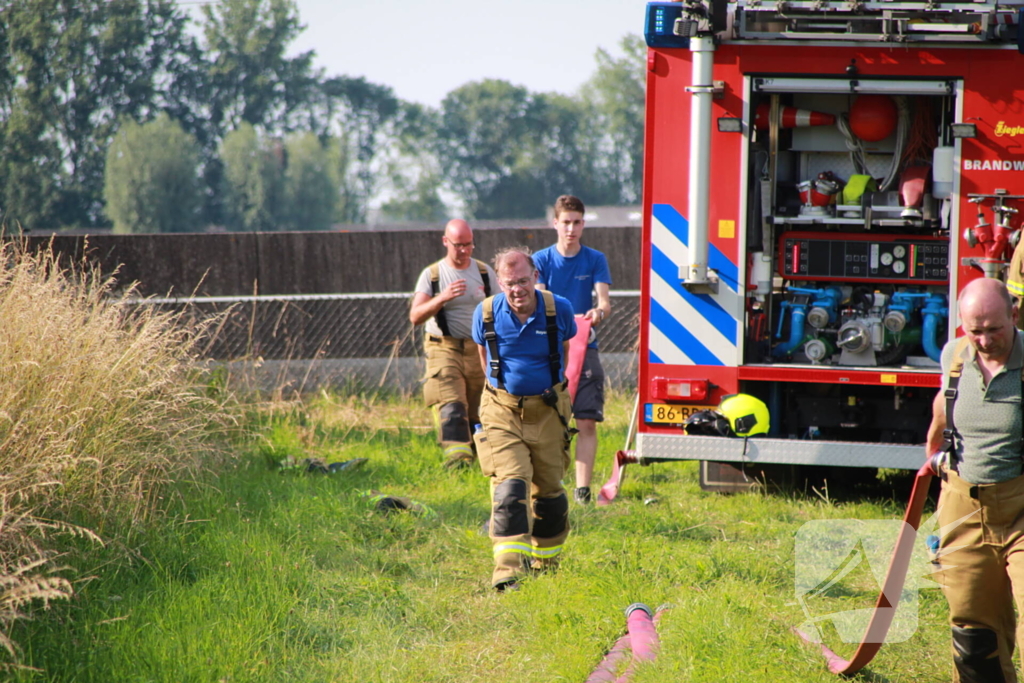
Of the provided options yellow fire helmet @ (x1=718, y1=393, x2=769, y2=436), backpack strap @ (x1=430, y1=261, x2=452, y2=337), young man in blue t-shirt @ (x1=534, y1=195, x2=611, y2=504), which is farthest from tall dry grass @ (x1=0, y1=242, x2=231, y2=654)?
yellow fire helmet @ (x1=718, y1=393, x2=769, y2=436)

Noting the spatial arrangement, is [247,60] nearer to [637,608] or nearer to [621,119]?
[621,119]

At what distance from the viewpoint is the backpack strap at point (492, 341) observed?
511 centimetres

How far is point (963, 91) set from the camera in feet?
18.5

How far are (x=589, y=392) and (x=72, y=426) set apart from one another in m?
3.15

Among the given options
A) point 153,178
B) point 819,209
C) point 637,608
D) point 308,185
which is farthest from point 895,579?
point 308,185

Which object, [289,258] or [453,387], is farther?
[289,258]

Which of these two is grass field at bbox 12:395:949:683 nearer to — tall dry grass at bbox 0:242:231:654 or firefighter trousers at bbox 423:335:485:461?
tall dry grass at bbox 0:242:231:654

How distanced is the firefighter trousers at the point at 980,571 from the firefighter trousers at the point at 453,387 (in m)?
4.05

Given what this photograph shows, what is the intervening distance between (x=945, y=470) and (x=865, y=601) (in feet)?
4.74

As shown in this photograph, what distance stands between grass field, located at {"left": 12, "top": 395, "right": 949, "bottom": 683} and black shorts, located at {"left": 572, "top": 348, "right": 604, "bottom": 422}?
0.61 metres

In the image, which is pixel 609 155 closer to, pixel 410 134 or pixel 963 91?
pixel 410 134

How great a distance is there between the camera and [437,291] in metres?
7.36

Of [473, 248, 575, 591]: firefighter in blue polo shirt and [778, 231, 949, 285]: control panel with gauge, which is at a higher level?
[778, 231, 949, 285]: control panel with gauge

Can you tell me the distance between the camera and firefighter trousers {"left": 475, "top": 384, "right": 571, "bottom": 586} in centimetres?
497
